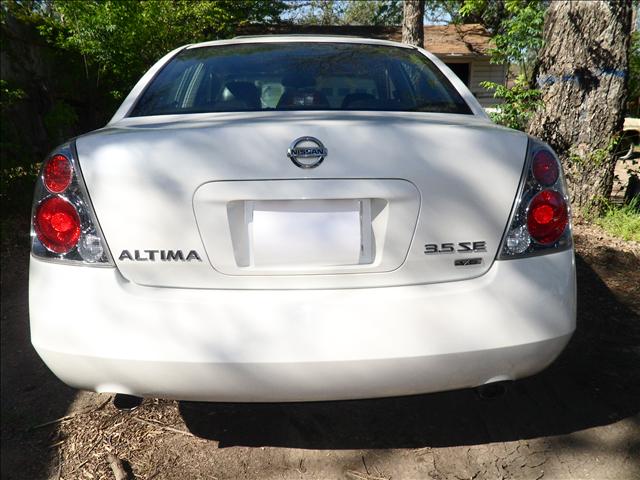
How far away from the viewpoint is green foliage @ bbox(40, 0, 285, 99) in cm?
833

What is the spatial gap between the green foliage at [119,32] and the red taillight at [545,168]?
8130 mm

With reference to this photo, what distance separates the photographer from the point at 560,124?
4848 mm

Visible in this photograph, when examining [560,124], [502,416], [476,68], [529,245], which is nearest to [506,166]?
[529,245]

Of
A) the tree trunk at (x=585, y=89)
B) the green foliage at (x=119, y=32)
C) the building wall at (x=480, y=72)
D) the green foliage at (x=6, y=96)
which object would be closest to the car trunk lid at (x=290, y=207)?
the tree trunk at (x=585, y=89)

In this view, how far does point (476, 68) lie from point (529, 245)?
20291 mm

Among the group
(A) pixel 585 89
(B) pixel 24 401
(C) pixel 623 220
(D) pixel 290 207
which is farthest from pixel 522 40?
(B) pixel 24 401

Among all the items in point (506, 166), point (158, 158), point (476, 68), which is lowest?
point (476, 68)

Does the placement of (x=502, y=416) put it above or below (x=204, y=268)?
below

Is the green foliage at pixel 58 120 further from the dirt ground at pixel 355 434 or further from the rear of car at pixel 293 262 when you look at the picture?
the rear of car at pixel 293 262

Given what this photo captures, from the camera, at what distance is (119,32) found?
8461mm

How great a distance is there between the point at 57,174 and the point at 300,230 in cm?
80

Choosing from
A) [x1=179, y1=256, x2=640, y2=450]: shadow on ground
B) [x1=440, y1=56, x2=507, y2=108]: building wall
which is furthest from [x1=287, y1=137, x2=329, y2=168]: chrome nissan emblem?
[x1=440, y1=56, x2=507, y2=108]: building wall

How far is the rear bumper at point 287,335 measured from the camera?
5.31 feet

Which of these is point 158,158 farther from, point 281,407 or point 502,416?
point 502,416
